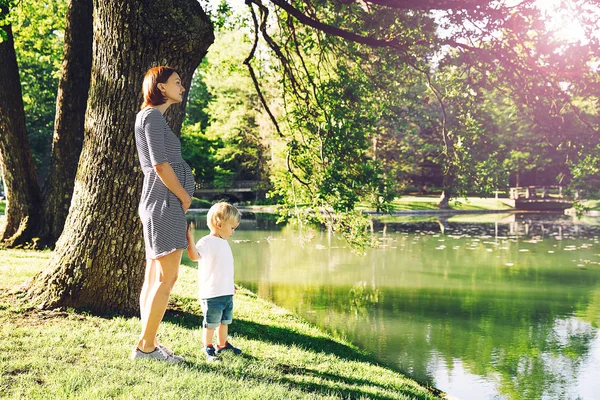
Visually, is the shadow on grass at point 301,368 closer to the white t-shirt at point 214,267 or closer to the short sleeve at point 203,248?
the white t-shirt at point 214,267

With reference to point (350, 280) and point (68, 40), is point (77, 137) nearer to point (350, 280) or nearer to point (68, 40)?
point (68, 40)

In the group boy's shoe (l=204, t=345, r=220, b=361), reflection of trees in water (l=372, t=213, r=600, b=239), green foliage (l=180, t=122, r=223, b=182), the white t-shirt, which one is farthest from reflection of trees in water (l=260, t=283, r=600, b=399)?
Answer: green foliage (l=180, t=122, r=223, b=182)

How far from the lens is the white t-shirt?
461cm

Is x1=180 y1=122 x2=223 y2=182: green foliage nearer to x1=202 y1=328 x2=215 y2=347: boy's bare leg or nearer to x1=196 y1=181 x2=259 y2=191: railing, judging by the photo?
x1=196 y1=181 x2=259 y2=191: railing

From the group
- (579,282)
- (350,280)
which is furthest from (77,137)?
(579,282)

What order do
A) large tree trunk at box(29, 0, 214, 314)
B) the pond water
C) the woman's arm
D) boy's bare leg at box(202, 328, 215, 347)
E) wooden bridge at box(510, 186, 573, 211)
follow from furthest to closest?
wooden bridge at box(510, 186, 573, 211), the pond water, large tree trunk at box(29, 0, 214, 314), boy's bare leg at box(202, 328, 215, 347), the woman's arm

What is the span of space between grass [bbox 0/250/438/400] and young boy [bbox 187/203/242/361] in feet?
0.93

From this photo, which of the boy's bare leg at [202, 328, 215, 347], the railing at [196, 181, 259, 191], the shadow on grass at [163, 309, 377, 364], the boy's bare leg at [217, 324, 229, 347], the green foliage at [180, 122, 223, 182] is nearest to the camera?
the boy's bare leg at [202, 328, 215, 347]

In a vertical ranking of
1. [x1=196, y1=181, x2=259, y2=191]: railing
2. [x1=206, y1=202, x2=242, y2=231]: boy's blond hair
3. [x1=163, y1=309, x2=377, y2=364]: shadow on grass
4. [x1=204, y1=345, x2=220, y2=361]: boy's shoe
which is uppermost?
[x1=196, y1=181, x2=259, y2=191]: railing

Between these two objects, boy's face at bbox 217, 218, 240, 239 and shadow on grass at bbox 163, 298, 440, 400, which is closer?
shadow on grass at bbox 163, 298, 440, 400

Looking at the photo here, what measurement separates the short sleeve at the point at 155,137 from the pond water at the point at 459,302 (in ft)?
13.9

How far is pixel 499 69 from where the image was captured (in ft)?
28.1

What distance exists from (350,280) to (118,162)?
8.31 metres

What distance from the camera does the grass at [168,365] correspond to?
3736mm
